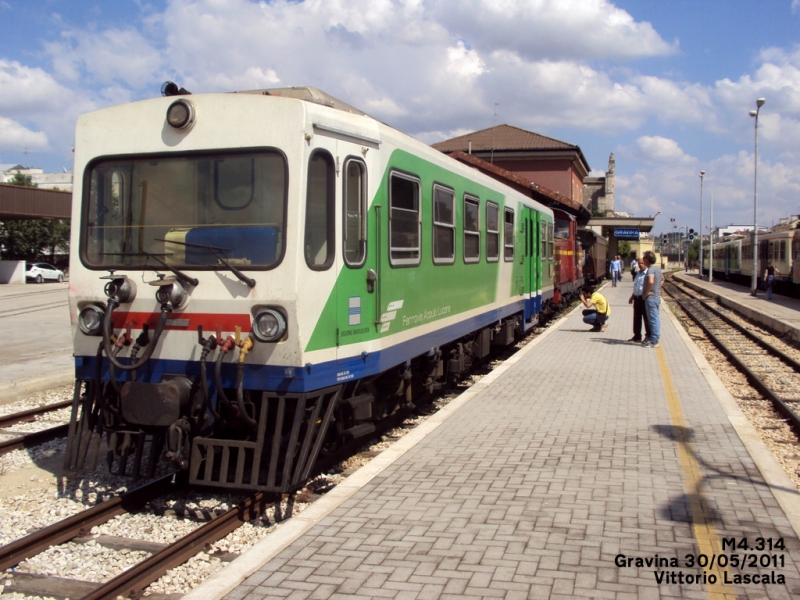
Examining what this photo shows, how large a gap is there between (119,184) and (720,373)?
1128cm

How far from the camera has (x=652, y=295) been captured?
13.9 meters

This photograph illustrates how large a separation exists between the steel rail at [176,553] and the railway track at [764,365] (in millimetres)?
6578

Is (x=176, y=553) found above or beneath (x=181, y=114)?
beneath

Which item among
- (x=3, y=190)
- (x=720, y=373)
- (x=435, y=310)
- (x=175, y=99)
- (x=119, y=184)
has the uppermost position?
(x=3, y=190)

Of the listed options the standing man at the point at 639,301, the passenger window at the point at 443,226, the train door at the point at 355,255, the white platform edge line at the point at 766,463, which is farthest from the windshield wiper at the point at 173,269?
the standing man at the point at 639,301

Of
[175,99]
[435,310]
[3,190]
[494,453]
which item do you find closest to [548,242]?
[435,310]

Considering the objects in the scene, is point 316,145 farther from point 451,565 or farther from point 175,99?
point 451,565

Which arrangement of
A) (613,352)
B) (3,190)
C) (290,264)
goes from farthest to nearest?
(3,190) → (613,352) → (290,264)

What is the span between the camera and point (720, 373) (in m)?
13.6

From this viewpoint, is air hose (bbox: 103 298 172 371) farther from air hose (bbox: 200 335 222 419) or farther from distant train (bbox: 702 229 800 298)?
distant train (bbox: 702 229 800 298)

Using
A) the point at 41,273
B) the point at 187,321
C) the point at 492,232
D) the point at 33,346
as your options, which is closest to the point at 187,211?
the point at 187,321

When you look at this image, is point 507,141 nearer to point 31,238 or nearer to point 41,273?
point 41,273

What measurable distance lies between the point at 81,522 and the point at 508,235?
28.9 feet

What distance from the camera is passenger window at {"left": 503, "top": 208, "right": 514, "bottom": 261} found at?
12.4 meters
